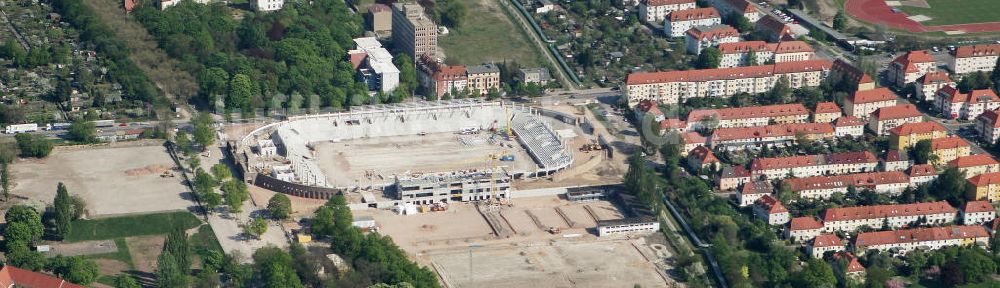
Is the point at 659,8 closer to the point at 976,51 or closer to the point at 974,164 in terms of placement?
the point at 976,51

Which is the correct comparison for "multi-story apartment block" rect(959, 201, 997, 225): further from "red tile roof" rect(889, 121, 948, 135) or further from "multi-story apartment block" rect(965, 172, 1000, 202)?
"red tile roof" rect(889, 121, 948, 135)

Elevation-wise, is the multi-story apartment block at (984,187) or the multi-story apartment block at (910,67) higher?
the multi-story apartment block at (910,67)

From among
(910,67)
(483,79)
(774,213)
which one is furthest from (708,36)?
(774,213)

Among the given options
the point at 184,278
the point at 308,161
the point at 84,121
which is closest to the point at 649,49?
the point at 308,161

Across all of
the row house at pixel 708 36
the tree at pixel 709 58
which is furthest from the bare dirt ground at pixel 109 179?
the row house at pixel 708 36

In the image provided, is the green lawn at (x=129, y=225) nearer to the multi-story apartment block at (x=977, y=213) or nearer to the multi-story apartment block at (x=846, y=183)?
the multi-story apartment block at (x=846, y=183)
